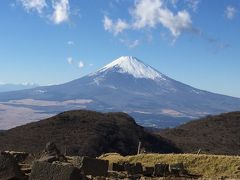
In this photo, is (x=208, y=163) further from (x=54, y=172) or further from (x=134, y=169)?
(x=54, y=172)

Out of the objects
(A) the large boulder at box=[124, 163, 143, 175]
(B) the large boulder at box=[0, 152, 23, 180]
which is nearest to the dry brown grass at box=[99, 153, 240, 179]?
(A) the large boulder at box=[124, 163, 143, 175]

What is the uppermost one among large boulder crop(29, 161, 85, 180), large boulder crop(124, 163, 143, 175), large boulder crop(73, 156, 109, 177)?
large boulder crop(29, 161, 85, 180)

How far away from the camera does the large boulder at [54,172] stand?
12.3 meters

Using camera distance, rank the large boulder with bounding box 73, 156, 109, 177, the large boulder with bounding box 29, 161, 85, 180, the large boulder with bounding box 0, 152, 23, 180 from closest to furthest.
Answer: the large boulder with bounding box 29, 161, 85, 180 → the large boulder with bounding box 0, 152, 23, 180 → the large boulder with bounding box 73, 156, 109, 177

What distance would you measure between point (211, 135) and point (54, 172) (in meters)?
81.8

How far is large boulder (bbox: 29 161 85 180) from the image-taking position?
40.5ft

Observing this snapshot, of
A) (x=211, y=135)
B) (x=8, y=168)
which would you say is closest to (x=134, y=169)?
(x=8, y=168)

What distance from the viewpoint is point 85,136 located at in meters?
78.5

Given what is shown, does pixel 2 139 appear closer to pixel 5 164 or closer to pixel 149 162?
pixel 149 162

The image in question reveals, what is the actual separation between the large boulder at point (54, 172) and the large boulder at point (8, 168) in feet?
3.10

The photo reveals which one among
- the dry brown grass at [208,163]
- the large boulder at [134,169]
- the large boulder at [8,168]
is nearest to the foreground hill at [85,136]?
the dry brown grass at [208,163]

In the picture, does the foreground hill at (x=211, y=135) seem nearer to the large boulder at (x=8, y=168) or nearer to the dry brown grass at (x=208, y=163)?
the dry brown grass at (x=208, y=163)

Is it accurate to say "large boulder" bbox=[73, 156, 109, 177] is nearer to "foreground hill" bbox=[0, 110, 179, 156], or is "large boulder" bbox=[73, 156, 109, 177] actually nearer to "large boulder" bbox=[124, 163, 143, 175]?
"large boulder" bbox=[124, 163, 143, 175]

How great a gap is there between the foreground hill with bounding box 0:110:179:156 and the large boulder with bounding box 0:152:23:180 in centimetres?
5455
